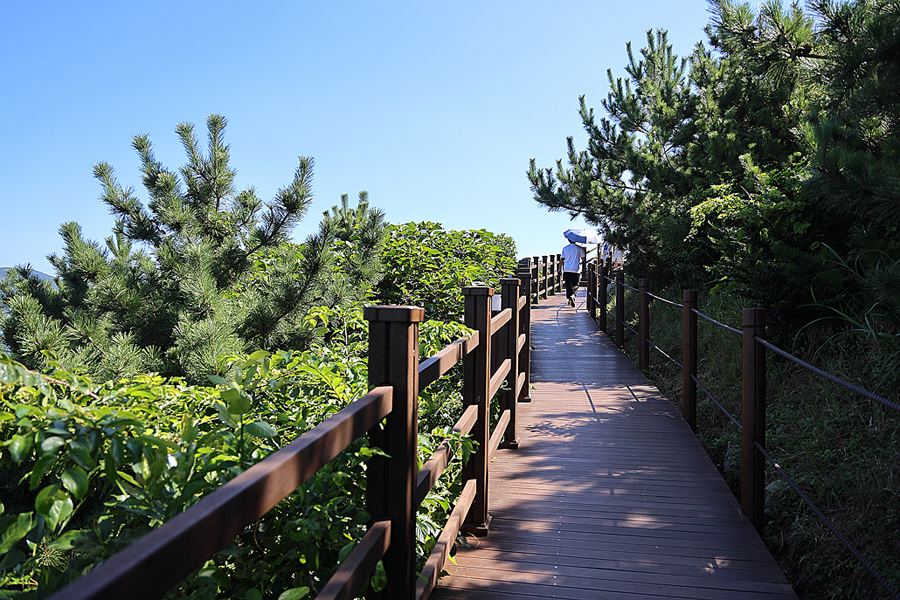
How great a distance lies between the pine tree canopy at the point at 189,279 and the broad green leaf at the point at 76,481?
3.33m

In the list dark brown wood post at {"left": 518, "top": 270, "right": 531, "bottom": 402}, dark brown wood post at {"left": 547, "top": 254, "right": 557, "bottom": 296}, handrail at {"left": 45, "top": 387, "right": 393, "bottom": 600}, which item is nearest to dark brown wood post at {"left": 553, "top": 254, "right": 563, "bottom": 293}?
dark brown wood post at {"left": 547, "top": 254, "right": 557, "bottom": 296}

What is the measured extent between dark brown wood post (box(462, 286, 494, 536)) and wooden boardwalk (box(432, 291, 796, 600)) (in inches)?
4.4

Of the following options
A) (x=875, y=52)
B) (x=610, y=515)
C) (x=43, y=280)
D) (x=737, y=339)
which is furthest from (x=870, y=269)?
(x=43, y=280)

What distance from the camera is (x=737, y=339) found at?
660cm

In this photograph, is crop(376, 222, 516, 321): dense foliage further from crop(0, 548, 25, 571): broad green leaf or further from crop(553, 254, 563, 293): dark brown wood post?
crop(553, 254, 563, 293): dark brown wood post

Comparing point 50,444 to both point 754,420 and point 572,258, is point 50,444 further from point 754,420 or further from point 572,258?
point 572,258

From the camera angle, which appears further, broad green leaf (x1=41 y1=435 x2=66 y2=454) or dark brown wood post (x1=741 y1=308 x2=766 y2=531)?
dark brown wood post (x1=741 y1=308 x2=766 y2=531)

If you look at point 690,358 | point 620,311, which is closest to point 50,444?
point 690,358

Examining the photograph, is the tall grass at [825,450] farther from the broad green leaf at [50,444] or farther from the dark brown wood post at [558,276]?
the dark brown wood post at [558,276]

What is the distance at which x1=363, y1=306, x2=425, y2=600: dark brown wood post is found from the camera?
1.80 metres

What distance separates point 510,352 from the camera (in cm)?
479

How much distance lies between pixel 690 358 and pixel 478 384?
8.68ft

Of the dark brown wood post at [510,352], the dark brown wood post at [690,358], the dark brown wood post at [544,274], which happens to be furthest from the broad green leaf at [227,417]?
the dark brown wood post at [544,274]

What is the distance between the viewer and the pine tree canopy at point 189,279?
4703 mm
